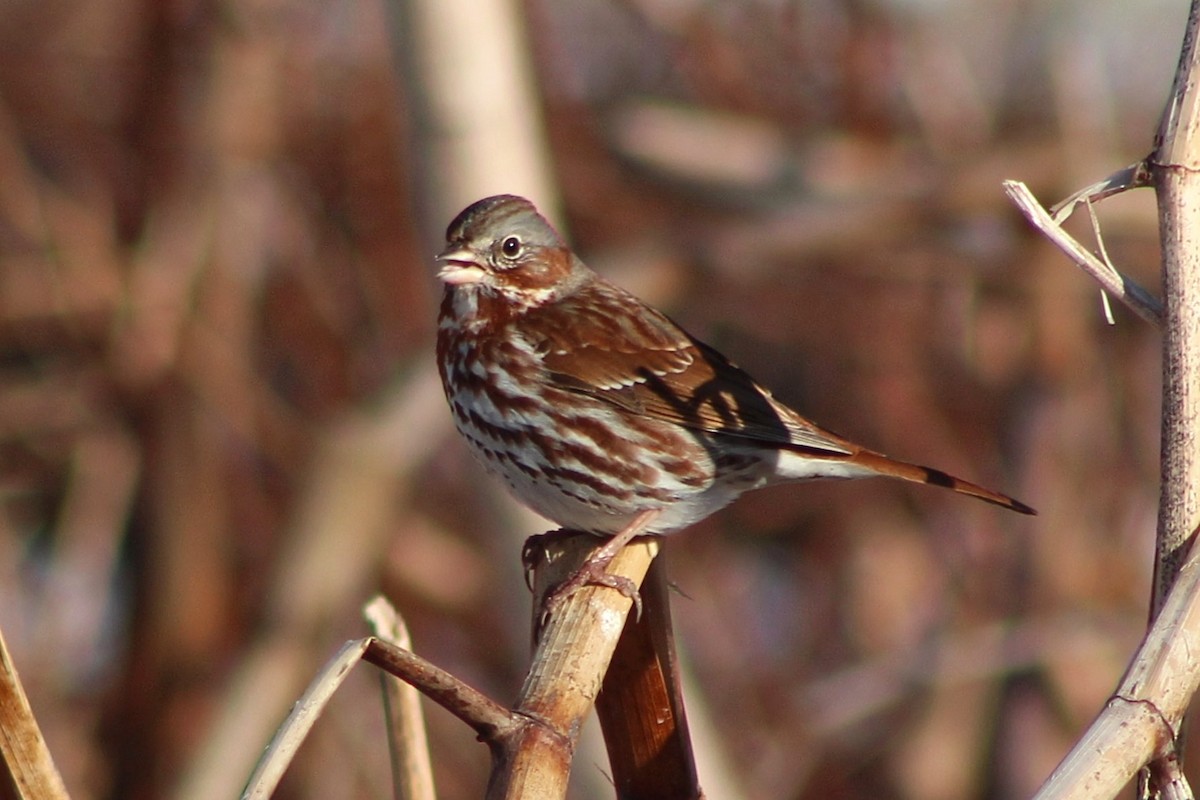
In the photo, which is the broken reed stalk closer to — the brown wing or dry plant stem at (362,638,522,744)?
dry plant stem at (362,638,522,744)

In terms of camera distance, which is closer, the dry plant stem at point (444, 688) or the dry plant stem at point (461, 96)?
the dry plant stem at point (444, 688)

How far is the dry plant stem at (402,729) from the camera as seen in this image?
2.35 m

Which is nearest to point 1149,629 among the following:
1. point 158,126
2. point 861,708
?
point 861,708

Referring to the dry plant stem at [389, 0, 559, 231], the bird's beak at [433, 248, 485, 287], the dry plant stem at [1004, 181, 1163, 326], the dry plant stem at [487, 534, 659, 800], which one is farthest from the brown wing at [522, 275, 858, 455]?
the dry plant stem at [1004, 181, 1163, 326]

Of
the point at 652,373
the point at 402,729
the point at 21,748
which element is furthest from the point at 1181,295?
the point at 652,373

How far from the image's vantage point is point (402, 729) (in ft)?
7.82

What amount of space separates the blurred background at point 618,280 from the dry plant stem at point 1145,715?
3.22 metres

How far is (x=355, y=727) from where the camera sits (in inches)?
227

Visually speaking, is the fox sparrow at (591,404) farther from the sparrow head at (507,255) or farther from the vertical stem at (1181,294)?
the vertical stem at (1181,294)

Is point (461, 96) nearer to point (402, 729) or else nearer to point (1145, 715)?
point (402, 729)

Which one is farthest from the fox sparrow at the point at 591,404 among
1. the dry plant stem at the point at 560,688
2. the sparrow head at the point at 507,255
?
the dry plant stem at the point at 560,688

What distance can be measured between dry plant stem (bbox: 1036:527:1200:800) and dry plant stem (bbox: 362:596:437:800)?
3.41ft

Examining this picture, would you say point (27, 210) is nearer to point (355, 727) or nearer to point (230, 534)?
point (230, 534)

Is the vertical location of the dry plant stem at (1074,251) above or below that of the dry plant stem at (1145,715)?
above
